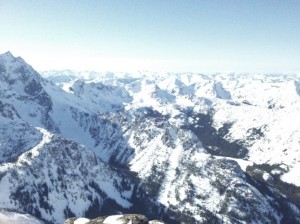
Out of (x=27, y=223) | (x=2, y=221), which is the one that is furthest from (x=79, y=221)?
(x=2, y=221)

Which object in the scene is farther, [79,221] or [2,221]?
[79,221]

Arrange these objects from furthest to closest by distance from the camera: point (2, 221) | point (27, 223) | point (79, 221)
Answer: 1. point (79, 221)
2. point (27, 223)
3. point (2, 221)

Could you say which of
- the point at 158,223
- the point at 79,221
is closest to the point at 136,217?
the point at 158,223

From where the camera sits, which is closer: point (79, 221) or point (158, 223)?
point (158, 223)

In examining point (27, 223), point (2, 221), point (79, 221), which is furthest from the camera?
point (79, 221)

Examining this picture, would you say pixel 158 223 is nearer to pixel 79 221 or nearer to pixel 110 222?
pixel 110 222

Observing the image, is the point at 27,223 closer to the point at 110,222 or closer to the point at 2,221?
the point at 2,221

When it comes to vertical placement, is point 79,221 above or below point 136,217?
below

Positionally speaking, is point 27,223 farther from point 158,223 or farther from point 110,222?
point 158,223
